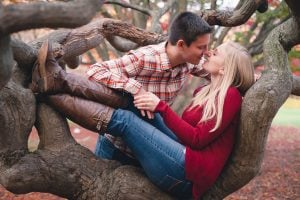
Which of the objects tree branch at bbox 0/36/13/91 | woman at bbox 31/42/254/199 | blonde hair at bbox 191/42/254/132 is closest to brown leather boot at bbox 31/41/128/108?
woman at bbox 31/42/254/199

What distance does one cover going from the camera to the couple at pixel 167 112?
9.76ft

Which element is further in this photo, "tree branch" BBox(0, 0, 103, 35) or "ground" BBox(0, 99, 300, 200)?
"ground" BBox(0, 99, 300, 200)

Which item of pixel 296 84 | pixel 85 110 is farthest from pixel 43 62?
pixel 296 84

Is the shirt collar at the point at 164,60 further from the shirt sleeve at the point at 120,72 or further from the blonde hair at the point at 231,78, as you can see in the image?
the blonde hair at the point at 231,78

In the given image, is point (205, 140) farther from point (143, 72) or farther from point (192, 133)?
point (143, 72)

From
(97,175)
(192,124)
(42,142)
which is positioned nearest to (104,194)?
(97,175)

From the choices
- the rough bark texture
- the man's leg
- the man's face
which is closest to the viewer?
the rough bark texture

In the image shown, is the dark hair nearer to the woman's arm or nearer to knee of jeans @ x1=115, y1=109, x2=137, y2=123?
the woman's arm

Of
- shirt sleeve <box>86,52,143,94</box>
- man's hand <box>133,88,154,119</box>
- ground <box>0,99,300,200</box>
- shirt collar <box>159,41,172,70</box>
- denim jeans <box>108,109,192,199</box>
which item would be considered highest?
shirt collar <box>159,41,172,70</box>

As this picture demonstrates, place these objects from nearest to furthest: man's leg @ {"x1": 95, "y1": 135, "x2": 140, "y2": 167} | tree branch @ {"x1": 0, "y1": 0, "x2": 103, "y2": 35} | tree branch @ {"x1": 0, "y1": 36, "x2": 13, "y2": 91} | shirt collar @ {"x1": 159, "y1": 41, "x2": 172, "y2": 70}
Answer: tree branch @ {"x1": 0, "y1": 0, "x2": 103, "y2": 35} → tree branch @ {"x1": 0, "y1": 36, "x2": 13, "y2": 91} → shirt collar @ {"x1": 159, "y1": 41, "x2": 172, "y2": 70} → man's leg @ {"x1": 95, "y1": 135, "x2": 140, "y2": 167}

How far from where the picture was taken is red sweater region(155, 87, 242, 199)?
2963 millimetres

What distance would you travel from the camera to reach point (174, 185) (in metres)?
3.07

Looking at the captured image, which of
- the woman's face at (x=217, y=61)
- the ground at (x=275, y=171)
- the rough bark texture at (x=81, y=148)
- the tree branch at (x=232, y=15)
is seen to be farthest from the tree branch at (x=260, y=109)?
the ground at (x=275, y=171)

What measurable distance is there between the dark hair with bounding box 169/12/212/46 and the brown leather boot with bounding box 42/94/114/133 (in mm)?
786
